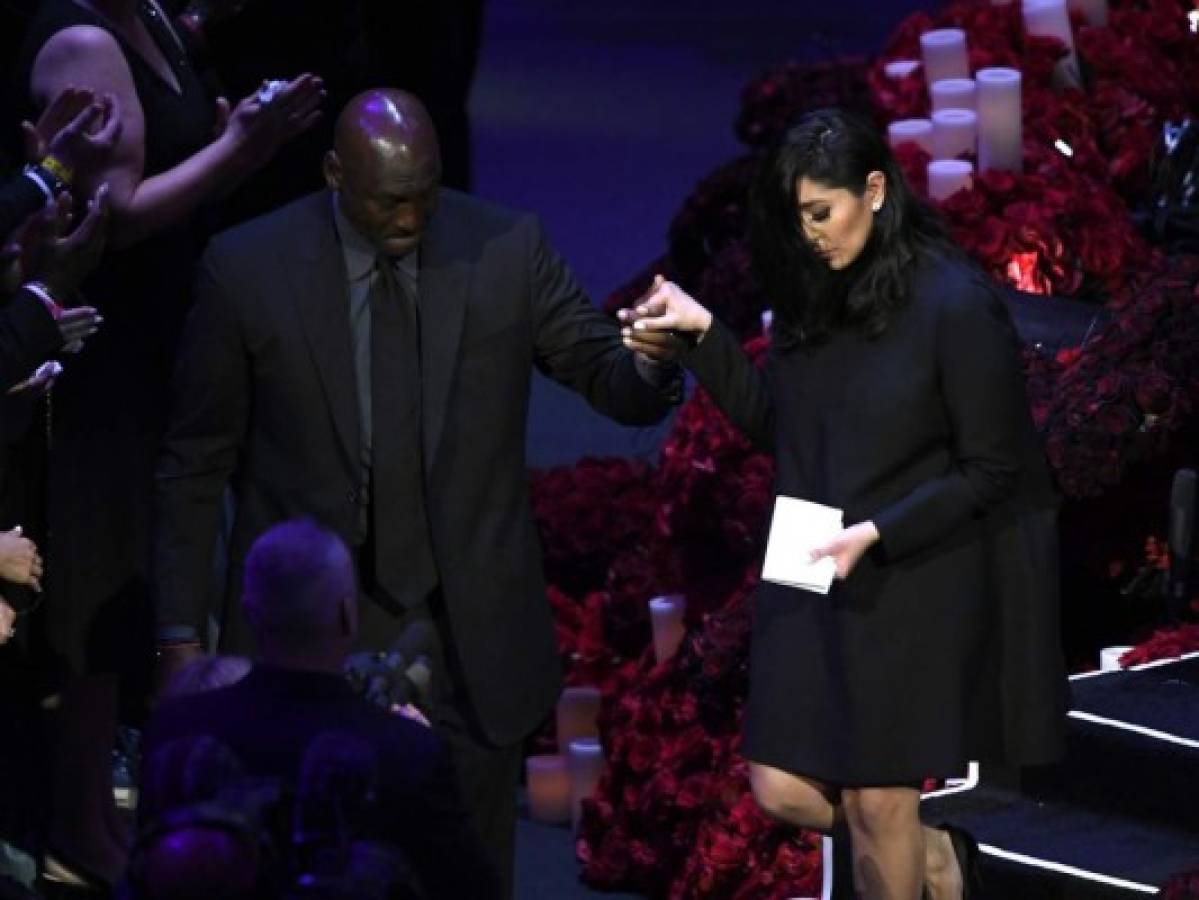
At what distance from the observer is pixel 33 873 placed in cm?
663

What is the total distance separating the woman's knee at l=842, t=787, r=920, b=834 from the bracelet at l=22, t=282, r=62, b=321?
1562 mm

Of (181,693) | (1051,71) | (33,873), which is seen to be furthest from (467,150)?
(181,693)

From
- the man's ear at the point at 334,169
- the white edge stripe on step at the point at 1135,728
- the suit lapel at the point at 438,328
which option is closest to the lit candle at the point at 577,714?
the white edge stripe on step at the point at 1135,728

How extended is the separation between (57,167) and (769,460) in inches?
69.7

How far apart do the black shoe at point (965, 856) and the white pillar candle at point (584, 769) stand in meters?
Answer: 1.60

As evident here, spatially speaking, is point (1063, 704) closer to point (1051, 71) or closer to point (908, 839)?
point (908, 839)

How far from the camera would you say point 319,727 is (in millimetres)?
4820

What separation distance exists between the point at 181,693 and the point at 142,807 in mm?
287

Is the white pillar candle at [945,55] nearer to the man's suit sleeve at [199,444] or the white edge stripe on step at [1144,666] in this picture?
the white edge stripe on step at [1144,666]

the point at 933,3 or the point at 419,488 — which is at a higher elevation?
the point at 933,3

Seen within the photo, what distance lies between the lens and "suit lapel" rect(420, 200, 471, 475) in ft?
19.2

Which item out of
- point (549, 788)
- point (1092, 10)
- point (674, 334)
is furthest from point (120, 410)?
point (1092, 10)

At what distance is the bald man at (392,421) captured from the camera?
5.86m

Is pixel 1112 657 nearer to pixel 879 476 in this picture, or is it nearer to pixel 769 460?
pixel 769 460
